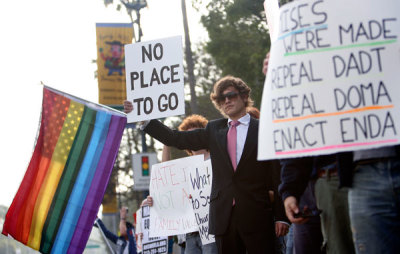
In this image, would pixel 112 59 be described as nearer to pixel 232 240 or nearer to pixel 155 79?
pixel 155 79

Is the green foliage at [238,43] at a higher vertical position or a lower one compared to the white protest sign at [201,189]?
higher

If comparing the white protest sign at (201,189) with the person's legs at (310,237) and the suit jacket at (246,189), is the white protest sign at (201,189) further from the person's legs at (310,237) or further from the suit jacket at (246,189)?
the person's legs at (310,237)

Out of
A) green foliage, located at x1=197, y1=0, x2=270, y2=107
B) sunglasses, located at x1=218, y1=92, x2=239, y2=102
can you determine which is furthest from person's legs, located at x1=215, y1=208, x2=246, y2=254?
green foliage, located at x1=197, y1=0, x2=270, y2=107

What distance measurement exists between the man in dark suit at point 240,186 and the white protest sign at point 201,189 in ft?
5.57

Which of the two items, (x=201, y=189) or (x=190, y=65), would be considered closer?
(x=201, y=189)

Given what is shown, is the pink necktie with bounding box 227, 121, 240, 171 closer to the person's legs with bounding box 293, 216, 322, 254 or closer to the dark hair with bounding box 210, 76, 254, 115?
the dark hair with bounding box 210, 76, 254, 115

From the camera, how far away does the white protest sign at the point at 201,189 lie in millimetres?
8648

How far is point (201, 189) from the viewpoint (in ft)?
29.1

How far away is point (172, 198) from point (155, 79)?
161 centimetres

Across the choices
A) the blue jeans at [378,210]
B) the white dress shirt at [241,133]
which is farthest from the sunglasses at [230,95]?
the blue jeans at [378,210]

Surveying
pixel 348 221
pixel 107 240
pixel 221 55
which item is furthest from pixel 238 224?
pixel 221 55

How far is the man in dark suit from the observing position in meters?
6.66

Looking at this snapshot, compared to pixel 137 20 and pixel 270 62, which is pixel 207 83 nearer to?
pixel 137 20

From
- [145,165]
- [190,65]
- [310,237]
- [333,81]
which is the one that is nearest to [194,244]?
[310,237]
